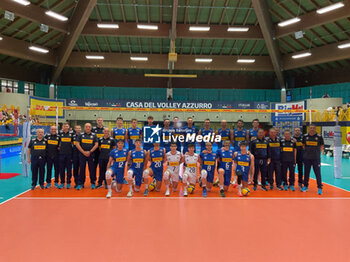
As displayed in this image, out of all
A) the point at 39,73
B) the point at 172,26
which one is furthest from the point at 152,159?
the point at 39,73

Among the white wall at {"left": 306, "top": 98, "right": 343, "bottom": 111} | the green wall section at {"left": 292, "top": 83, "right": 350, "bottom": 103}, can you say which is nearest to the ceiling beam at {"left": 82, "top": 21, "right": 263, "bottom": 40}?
the white wall at {"left": 306, "top": 98, "right": 343, "bottom": 111}

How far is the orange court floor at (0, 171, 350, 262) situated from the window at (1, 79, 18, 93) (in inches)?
911

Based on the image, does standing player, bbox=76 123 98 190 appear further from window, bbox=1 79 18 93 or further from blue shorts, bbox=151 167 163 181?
window, bbox=1 79 18 93

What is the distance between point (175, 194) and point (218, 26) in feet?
65.6

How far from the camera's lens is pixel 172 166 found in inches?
297

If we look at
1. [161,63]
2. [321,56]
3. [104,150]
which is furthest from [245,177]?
→ [321,56]

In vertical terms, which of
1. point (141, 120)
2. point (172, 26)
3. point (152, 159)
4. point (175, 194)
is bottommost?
point (175, 194)

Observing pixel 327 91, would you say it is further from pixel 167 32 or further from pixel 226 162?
pixel 226 162

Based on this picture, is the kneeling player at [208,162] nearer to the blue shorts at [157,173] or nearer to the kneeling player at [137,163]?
the blue shorts at [157,173]

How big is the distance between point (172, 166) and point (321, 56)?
2345 cm

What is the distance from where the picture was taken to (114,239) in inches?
168

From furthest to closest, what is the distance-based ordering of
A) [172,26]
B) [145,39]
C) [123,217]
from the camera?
[145,39], [172,26], [123,217]

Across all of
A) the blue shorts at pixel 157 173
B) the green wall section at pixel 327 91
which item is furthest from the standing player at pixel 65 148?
the green wall section at pixel 327 91

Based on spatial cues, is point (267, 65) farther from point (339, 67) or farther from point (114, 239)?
point (114, 239)
